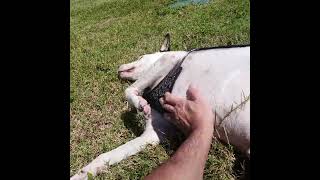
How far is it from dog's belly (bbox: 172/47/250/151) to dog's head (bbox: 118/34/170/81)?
93 centimetres

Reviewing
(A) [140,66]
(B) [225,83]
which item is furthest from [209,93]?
(A) [140,66]

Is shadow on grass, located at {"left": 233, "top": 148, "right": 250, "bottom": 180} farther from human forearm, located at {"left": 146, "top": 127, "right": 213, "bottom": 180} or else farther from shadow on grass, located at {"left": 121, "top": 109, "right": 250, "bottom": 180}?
human forearm, located at {"left": 146, "top": 127, "right": 213, "bottom": 180}

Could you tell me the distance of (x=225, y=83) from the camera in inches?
149

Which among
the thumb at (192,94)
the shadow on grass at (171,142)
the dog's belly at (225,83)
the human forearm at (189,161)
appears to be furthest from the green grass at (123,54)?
the human forearm at (189,161)

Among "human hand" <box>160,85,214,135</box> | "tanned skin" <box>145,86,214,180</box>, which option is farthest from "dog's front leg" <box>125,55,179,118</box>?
"human hand" <box>160,85,214,135</box>

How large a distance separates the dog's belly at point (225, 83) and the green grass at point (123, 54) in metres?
0.24

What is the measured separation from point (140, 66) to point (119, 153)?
4.94 ft

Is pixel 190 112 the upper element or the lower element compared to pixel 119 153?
upper

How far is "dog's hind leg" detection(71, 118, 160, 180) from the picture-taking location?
3.85 meters

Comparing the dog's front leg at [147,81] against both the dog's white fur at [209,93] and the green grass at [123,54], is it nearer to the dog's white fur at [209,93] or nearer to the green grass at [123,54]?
the dog's white fur at [209,93]

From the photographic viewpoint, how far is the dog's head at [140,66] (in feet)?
17.1

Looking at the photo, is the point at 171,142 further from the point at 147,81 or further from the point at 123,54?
the point at 123,54
